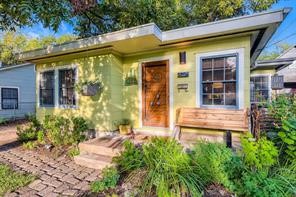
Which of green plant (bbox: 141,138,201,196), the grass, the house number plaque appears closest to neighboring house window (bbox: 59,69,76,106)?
the grass

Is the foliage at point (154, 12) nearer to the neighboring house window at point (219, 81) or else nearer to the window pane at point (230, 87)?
the neighboring house window at point (219, 81)

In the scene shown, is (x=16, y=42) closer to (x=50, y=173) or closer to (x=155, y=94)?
(x=155, y=94)

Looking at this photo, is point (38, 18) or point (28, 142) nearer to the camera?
point (38, 18)

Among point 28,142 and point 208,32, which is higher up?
point 208,32

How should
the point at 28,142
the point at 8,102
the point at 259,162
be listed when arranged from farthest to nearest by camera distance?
the point at 8,102 → the point at 28,142 → the point at 259,162

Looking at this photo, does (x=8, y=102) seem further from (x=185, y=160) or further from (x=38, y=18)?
(x=185, y=160)

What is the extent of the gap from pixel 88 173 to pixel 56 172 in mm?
669

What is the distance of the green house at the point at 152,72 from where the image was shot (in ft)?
15.6

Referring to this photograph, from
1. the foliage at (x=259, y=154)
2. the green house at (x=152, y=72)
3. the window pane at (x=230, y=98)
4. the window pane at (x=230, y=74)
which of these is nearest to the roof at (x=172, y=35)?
the green house at (x=152, y=72)

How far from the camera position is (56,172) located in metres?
4.00

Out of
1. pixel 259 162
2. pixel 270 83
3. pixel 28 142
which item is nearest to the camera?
pixel 259 162

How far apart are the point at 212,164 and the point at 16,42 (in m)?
26.4

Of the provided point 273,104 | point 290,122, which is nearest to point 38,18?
point 290,122

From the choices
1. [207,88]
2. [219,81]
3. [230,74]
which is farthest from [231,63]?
[207,88]
